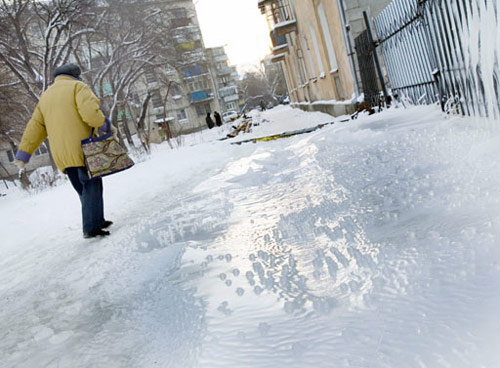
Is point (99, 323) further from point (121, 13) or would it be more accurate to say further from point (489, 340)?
point (121, 13)

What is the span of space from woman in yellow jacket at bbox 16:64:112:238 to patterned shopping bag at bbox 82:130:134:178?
0.46ft

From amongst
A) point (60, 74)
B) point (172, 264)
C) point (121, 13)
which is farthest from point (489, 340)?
point (121, 13)

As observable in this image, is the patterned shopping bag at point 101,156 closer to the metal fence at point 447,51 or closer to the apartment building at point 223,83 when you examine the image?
the metal fence at point 447,51

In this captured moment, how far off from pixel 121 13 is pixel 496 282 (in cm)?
A: 2197

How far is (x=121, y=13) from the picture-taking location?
2034 cm

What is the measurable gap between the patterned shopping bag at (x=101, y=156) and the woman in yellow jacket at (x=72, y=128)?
140 millimetres

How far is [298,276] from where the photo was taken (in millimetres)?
2156

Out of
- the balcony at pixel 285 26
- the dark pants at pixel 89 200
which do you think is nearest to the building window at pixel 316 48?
the balcony at pixel 285 26

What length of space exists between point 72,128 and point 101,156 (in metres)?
0.44

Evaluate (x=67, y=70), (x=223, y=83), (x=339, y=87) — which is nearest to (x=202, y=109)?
(x=223, y=83)

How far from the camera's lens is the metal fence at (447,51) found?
3.96 metres

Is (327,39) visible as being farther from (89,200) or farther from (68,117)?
(89,200)

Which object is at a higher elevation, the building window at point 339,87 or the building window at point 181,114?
the building window at point 181,114

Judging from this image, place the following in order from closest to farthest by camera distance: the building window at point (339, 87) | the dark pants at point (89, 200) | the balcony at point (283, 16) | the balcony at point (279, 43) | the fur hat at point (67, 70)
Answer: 1. the dark pants at point (89, 200)
2. the fur hat at point (67, 70)
3. the building window at point (339, 87)
4. the balcony at point (283, 16)
5. the balcony at point (279, 43)
